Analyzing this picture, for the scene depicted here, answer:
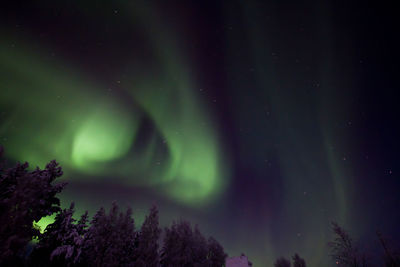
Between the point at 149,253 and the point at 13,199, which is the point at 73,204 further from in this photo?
the point at 149,253

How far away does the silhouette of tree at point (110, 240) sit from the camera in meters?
29.3

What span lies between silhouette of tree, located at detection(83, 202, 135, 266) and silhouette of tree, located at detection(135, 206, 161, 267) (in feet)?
5.12

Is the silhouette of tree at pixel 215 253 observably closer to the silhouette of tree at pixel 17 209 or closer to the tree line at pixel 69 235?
the tree line at pixel 69 235

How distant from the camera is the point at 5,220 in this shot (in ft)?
64.1

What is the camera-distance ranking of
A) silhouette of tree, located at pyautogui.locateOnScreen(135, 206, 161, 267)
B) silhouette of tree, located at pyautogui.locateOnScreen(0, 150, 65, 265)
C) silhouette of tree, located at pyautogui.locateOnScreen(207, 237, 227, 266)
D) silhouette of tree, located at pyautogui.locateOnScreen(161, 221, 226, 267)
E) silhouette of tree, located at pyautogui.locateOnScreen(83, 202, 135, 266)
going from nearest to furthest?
silhouette of tree, located at pyautogui.locateOnScreen(0, 150, 65, 265) → silhouette of tree, located at pyautogui.locateOnScreen(83, 202, 135, 266) → silhouette of tree, located at pyautogui.locateOnScreen(135, 206, 161, 267) → silhouette of tree, located at pyautogui.locateOnScreen(161, 221, 226, 267) → silhouette of tree, located at pyautogui.locateOnScreen(207, 237, 227, 266)

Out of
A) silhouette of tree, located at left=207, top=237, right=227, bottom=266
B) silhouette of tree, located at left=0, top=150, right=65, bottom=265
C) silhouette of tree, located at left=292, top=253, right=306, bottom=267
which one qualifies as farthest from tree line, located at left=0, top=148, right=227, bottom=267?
silhouette of tree, located at left=292, top=253, right=306, bottom=267

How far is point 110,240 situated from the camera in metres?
31.0

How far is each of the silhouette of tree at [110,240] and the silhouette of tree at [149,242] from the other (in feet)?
5.12

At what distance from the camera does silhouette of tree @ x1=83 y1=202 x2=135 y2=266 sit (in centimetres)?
2933

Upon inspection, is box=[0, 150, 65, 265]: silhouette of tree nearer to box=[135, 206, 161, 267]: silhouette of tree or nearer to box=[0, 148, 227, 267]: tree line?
box=[0, 148, 227, 267]: tree line

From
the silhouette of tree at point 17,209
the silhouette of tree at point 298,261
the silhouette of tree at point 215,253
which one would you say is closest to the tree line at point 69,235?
the silhouette of tree at point 17,209

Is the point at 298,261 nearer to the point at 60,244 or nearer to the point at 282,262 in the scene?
the point at 282,262

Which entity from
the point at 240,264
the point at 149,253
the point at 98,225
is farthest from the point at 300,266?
the point at 98,225

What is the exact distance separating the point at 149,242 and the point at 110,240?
291 inches
